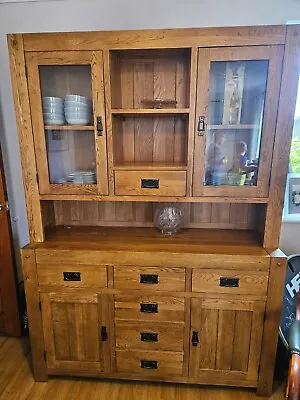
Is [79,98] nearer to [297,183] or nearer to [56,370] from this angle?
[297,183]

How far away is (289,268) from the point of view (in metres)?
1.80

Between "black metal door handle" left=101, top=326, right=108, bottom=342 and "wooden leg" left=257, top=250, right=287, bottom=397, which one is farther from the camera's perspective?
"black metal door handle" left=101, top=326, right=108, bottom=342

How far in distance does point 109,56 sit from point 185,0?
0.67m

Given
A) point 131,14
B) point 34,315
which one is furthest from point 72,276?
point 131,14

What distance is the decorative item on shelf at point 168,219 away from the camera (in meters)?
1.70

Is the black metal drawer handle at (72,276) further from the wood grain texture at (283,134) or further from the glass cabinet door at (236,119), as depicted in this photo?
the wood grain texture at (283,134)

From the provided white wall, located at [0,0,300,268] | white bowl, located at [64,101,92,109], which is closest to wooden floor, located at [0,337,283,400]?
white bowl, located at [64,101,92,109]

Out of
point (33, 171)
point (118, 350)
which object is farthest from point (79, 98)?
point (118, 350)

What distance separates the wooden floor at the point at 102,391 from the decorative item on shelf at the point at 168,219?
97 cm

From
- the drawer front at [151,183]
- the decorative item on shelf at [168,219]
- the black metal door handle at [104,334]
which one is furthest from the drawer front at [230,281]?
the black metal door handle at [104,334]

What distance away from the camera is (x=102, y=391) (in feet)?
5.38

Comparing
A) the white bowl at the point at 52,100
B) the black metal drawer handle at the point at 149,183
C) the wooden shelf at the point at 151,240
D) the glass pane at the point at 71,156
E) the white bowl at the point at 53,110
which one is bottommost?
the wooden shelf at the point at 151,240

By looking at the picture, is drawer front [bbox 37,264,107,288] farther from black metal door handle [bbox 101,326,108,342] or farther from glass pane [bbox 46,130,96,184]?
glass pane [bbox 46,130,96,184]

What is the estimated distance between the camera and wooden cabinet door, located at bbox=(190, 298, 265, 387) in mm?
1485
